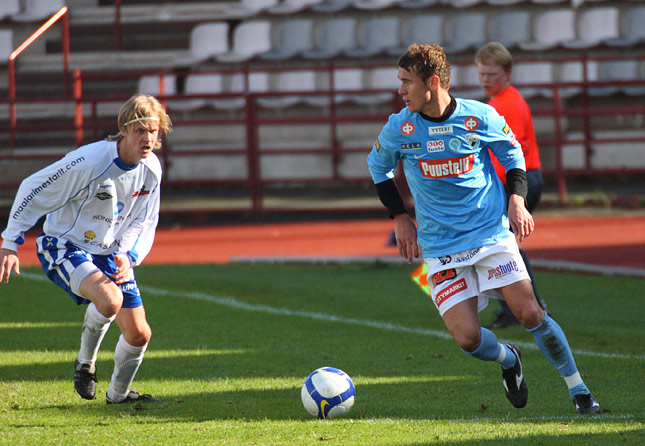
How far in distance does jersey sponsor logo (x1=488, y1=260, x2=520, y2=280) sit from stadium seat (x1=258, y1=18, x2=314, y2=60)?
1721 centimetres

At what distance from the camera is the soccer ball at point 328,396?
5.11m

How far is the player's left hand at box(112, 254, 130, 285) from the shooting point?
5.55m

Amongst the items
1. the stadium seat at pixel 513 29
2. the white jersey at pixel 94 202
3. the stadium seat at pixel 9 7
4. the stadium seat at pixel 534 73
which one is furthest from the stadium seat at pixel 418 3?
the white jersey at pixel 94 202

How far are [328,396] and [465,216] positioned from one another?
4.11 feet

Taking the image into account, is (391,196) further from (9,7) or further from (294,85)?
(9,7)

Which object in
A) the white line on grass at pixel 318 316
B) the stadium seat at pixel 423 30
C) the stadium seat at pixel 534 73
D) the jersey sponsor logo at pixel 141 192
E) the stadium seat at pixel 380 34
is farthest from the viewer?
the stadium seat at pixel 380 34

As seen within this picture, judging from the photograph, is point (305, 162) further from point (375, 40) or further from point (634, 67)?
point (634, 67)

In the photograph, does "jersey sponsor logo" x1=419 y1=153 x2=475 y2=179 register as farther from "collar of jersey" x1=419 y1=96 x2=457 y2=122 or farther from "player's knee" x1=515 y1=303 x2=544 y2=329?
"player's knee" x1=515 y1=303 x2=544 y2=329

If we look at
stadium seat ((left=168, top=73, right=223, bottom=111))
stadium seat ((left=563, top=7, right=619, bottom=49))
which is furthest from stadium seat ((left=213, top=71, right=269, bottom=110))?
Answer: stadium seat ((left=563, top=7, right=619, bottom=49))

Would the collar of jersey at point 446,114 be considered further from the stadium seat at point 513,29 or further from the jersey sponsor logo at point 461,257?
the stadium seat at point 513,29

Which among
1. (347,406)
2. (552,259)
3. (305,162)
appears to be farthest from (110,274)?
(305,162)

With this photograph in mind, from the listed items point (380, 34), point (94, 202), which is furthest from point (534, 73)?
point (94, 202)

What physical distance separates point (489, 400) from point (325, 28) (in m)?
17.4

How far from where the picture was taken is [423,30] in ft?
70.2
